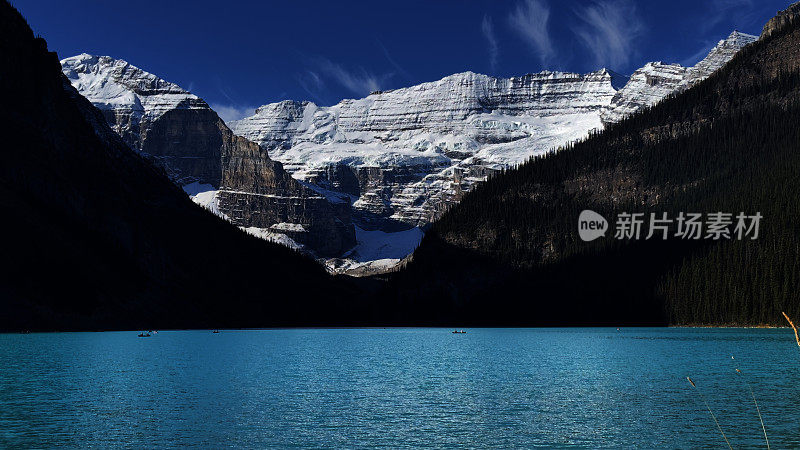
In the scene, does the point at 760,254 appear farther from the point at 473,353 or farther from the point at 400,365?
the point at 400,365

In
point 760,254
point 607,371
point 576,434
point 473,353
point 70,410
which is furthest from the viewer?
point 760,254

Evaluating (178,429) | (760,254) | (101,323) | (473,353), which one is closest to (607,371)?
(473,353)

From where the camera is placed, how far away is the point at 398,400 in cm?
5600

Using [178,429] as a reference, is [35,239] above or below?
above

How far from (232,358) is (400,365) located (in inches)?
943

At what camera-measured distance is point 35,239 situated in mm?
178125

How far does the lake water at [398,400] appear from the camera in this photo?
4175cm

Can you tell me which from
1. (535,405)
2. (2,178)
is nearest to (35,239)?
(2,178)

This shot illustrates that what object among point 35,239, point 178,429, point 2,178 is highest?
point 2,178

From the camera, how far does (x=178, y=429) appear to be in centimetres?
4403

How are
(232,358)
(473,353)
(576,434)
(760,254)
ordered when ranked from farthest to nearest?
(760,254)
(473,353)
(232,358)
(576,434)

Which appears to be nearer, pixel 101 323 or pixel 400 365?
pixel 400 365

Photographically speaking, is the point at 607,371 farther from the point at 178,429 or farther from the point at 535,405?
the point at 178,429

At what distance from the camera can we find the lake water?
137 ft
